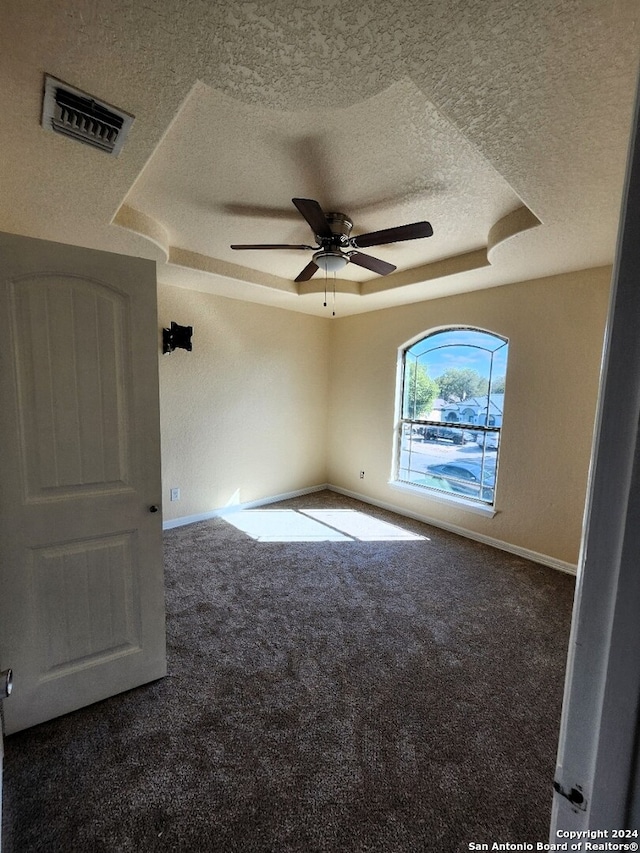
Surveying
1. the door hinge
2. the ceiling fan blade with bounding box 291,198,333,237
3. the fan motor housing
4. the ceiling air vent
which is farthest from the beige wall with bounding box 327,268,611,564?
the ceiling air vent

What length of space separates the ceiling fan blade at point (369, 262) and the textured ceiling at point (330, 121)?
240mm

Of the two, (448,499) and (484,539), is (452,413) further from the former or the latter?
(484,539)

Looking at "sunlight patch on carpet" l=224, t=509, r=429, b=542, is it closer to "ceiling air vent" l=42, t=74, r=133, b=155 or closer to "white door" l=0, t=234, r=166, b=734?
"white door" l=0, t=234, r=166, b=734

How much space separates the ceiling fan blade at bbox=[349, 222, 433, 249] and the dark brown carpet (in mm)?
2406

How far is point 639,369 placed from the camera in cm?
38

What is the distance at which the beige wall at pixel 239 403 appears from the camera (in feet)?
12.1

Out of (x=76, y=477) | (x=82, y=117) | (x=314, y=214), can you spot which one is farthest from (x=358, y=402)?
(x=82, y=117)

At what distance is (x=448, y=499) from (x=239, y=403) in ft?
8.50

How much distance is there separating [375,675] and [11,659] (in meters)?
1.66

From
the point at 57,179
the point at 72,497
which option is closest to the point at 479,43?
the point at 57,179

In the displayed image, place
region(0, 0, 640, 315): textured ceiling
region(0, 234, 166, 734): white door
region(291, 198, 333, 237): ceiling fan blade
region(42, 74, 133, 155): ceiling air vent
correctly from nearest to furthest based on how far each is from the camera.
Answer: region(0, 0, 640, 315): textured ceiling, region(42, 74, 133, 155): ceiling air vent, region(0, 234, 166, 734): white door, region(291, 198, 333, 237): ceiling fan blade

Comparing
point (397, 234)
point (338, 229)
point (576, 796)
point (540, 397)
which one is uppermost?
point (338, 229)

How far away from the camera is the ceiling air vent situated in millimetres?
1226

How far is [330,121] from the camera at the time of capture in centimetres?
156
